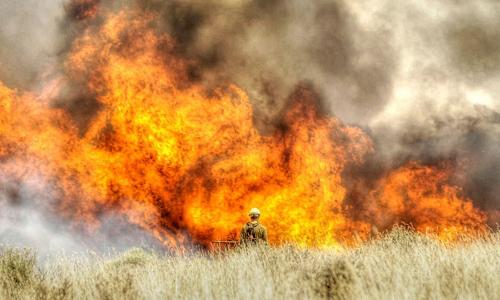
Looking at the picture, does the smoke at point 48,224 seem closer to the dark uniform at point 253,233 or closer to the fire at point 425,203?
the dark uniform at point 253,233

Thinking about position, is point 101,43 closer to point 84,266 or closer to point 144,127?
point 144,127

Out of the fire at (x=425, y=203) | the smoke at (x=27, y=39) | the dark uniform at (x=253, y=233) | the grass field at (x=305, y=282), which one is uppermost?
the smoke at (x=27, y=39)

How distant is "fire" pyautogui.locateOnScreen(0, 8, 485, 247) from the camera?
18141mm

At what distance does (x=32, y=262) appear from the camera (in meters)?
8.69

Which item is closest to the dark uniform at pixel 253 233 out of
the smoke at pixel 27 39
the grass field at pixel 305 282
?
the grass field at pixel 305 282

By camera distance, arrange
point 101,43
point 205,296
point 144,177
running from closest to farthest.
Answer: point 205,296 → point 144,177 → point 101,43

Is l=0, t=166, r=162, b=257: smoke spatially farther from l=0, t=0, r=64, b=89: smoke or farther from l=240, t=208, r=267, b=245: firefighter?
l=240, t=208, r=267, b=245: firefighter

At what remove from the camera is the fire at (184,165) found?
59.5ft

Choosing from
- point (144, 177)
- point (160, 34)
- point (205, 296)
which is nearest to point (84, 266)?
point (205, 296)

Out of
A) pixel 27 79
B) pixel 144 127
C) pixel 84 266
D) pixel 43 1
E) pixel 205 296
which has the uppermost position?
pixel 43 1

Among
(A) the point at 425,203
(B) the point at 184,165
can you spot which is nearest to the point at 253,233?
(B) the point at 184,165

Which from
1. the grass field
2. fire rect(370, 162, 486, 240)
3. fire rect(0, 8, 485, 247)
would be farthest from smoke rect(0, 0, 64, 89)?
fire rect(370, 162, 486, 240)

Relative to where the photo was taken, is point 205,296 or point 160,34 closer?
point 205,296

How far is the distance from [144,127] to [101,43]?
4739 mm
